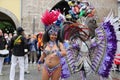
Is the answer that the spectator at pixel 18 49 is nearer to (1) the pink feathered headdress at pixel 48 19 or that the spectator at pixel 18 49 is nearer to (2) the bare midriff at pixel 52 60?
(1) the pink feathered headdress at pixel 48 19

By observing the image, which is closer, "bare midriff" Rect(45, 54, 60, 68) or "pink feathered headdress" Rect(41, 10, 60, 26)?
"bare midriff" Rect(45, 54, 60, 68)

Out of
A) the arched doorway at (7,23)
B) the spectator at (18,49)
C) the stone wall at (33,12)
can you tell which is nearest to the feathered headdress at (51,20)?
the spectator at (18,49)

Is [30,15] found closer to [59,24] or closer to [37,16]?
[37,16]

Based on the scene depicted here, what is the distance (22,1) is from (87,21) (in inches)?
640

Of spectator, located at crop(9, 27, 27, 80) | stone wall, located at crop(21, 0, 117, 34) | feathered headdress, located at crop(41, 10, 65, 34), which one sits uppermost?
stone wall, located at crop(21, 0, 117, 34)

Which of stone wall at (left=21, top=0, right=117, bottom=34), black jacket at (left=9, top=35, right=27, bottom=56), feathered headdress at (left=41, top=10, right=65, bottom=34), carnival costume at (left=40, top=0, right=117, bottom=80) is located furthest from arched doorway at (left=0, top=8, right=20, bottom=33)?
feathered headdress at (left=41, top=10, right=65, bottom=34)

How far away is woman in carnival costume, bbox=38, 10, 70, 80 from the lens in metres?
6.87

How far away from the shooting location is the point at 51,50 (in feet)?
22.8

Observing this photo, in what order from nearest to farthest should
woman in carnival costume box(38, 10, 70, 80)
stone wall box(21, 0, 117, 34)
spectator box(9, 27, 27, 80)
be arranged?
woman in carnival costume box(38, 10, 70, 80), spectator box(9, 27, 27, 80), stone wall box(21, 0, 117, 34)

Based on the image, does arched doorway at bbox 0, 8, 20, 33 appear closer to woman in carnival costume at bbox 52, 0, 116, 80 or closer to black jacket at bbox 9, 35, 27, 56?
black jacket at bbox 9, 35, 27, 56

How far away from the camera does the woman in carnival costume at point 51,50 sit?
687 cm

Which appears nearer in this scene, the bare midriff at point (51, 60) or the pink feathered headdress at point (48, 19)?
the bare midriff at point (51, 60)

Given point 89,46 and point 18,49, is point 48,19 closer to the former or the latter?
point 89,46

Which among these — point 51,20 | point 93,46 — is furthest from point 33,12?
point 51,20
